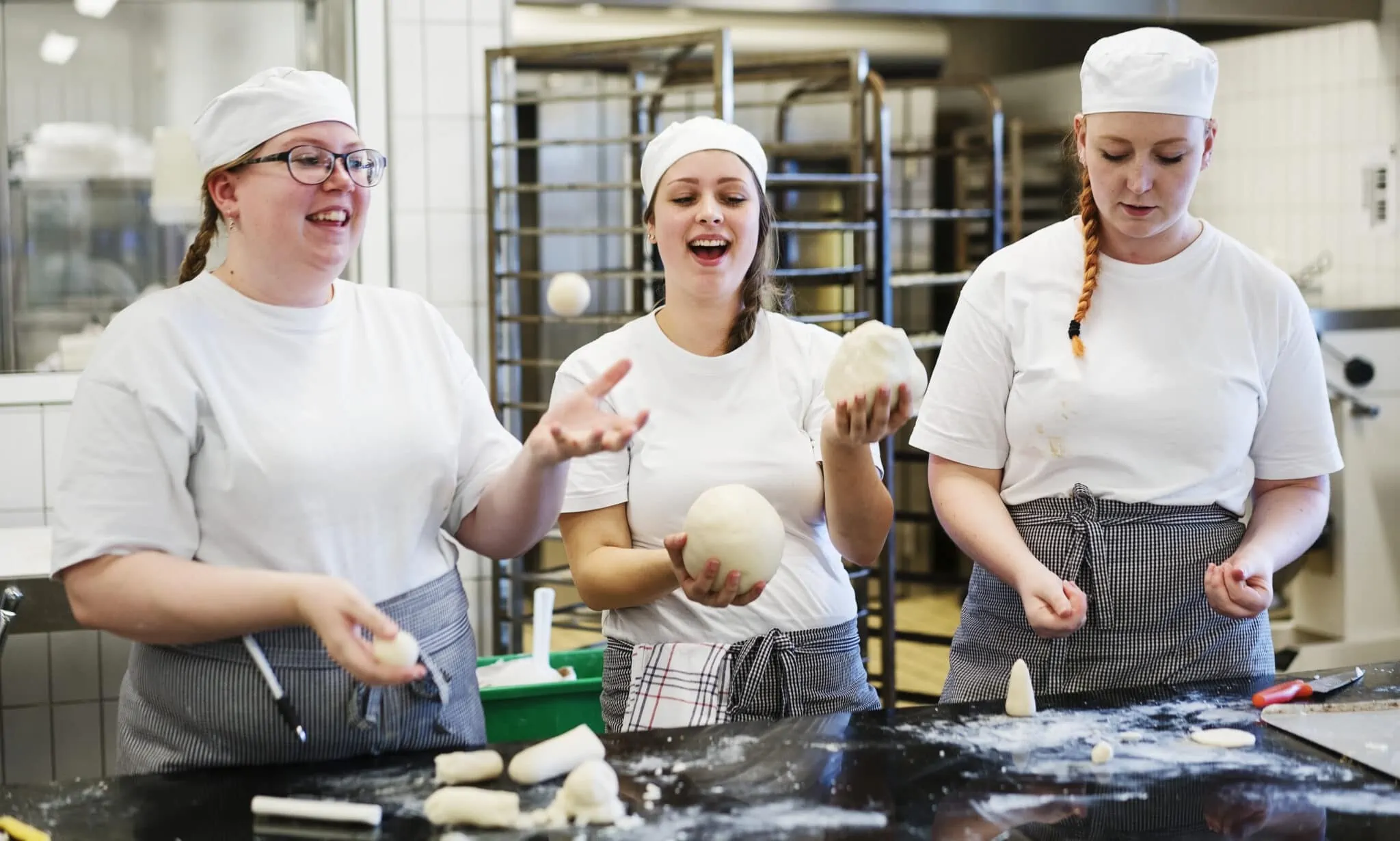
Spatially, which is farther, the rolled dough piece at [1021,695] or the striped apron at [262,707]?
the rolled dough piece at [1021,695]

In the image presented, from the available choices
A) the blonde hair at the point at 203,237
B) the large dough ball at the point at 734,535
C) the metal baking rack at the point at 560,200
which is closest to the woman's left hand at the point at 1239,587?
the large dough ball at the point at 734,535

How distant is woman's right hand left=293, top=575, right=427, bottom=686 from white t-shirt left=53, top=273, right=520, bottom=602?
0.17 metres

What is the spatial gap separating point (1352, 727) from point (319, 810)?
113cm

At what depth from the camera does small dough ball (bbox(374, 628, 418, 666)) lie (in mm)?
1285

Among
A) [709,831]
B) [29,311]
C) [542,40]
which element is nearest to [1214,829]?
[709,831]

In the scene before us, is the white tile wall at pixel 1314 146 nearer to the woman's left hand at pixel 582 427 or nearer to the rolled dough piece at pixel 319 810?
the woman's left hand at pixel 582 427

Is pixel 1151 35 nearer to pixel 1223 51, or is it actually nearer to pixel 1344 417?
pixel 1344 417

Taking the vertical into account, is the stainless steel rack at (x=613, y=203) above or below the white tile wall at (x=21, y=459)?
above

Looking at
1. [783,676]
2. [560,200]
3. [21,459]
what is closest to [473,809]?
→ [783,676]

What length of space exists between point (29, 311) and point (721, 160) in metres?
2.39

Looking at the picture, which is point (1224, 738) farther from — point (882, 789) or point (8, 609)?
point (8, 609)

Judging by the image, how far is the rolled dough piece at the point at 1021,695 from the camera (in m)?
1.61

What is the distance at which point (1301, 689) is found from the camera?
5.44 feet

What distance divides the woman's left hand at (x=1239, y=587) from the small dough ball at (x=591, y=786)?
0.83m
